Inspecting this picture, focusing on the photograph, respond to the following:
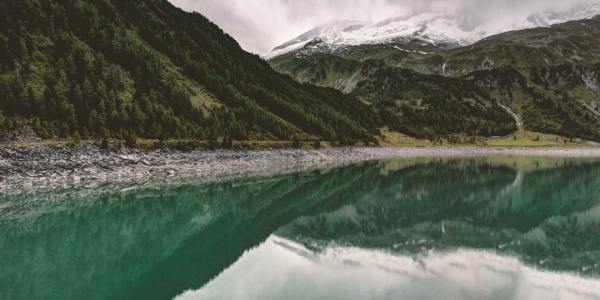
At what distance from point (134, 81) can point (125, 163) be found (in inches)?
1829

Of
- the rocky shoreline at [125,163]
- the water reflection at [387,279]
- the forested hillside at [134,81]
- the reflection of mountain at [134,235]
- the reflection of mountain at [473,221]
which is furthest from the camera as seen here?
the forested hillside at [134,81]

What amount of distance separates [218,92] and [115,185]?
87.9 m

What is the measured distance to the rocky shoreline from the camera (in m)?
56.5

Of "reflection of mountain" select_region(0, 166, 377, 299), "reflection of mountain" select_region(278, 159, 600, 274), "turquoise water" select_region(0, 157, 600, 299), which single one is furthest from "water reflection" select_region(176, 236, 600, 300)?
"reflection of mountain" select_region(278, 159, 600, 274)

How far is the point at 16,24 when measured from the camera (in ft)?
310

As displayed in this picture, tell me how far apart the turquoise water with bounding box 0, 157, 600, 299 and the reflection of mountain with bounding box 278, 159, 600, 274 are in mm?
180

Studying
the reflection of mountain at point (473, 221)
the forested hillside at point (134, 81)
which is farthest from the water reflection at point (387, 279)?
the forested hillside at point (134, 81)

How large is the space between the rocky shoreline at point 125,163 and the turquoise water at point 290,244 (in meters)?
6.65

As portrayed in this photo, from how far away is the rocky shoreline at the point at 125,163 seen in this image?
5650 cm

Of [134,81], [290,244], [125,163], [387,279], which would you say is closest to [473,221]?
[290,244]

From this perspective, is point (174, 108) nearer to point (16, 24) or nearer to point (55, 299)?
point (16, 24)

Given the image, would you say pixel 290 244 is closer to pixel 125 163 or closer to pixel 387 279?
pixel 387 279

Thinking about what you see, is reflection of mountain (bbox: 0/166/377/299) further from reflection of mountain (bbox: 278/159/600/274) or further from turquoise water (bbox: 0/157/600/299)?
reflection of mountain (bbox: 278/159/600/274)

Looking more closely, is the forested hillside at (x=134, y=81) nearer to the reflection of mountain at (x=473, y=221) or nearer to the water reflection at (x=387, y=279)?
the reflection of mountain at (x=473, y=221)
